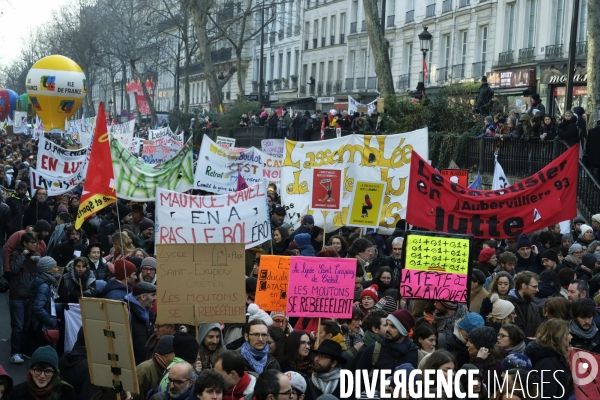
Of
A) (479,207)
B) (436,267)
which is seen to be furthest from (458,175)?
(436,267)

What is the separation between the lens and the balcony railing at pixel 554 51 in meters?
34.3

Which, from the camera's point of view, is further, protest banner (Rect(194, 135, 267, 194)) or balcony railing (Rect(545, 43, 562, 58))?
balcony railing (Rect(545, 43, 562, 58))

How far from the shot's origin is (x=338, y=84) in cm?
5725

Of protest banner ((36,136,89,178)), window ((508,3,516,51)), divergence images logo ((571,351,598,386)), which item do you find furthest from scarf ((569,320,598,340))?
window ((508,3,516,51))

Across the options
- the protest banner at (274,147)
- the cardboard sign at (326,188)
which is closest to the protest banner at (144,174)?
the cardboard sign at (326,188)

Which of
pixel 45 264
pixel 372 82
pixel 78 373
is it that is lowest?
pixel 78 373

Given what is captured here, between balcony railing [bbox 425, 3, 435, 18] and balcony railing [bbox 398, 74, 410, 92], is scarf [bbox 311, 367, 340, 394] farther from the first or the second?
balcony railing [bbox 398, 74, 410, 92]

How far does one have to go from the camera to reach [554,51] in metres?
34.7

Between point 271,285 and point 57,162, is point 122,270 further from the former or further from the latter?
point 57,162

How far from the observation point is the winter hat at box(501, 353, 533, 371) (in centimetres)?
659

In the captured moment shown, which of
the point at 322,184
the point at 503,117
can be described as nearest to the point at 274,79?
the point at 503,117

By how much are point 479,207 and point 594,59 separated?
11724mm

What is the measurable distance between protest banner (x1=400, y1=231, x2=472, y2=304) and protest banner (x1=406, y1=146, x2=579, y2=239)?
183 centimetres

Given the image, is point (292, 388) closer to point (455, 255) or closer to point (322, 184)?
point (455, 255)
